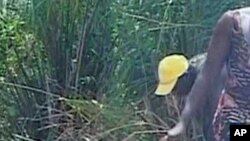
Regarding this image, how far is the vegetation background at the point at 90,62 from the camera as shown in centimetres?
180

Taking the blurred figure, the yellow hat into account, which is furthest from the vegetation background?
the blurred figure

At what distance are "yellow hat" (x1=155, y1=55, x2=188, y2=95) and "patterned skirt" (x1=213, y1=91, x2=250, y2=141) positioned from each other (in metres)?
0.14

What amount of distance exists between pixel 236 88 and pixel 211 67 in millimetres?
74

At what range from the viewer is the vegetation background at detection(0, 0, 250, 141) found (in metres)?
1.80

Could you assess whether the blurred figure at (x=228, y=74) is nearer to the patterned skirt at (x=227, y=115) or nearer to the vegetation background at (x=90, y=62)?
the patterned skirt at (x=227, y=115)

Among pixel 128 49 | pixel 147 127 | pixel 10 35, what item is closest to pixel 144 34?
pixel 128 49

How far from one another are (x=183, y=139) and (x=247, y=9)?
0.34 meters

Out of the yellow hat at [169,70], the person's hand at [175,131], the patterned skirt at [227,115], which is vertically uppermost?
the yellow hat at [169,70]

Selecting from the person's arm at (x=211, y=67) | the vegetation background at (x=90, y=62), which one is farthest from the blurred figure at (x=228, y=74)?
the vegetation background at (x=90, y=62)

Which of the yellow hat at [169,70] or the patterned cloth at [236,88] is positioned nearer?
the patterned cloth at [236,88]

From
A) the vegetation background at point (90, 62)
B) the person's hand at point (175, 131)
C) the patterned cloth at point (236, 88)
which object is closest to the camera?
the patterned cloth at point (236, 88)

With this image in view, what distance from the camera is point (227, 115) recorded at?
1577mm

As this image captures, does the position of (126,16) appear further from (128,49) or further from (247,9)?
(247,9)

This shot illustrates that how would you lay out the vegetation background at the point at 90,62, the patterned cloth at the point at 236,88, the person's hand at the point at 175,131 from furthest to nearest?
the vegetation background at the point at 90,62 < the person's hand at the point at 175,131 < the patterned cloth at the point at 236,88
